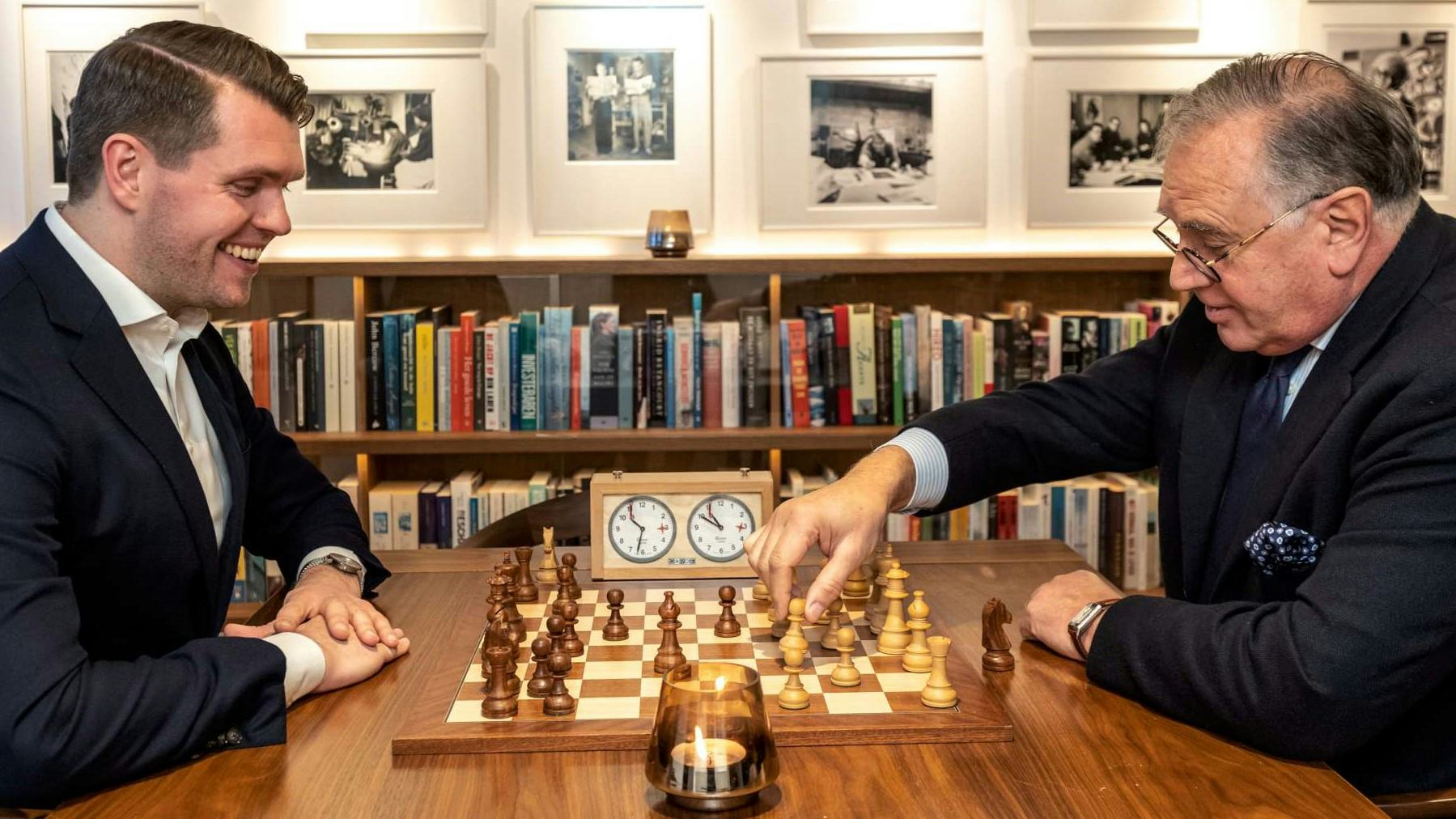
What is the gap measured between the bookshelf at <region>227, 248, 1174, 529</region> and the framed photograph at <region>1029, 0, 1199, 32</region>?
706 mm

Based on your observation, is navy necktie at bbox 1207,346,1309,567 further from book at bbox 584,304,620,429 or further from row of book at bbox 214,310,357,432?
row of book at bbox 214,310,357,432

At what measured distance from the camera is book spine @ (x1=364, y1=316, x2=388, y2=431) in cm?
416

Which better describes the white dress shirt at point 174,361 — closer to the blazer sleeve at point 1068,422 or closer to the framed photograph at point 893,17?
the blazer sleeve at point 1068,422

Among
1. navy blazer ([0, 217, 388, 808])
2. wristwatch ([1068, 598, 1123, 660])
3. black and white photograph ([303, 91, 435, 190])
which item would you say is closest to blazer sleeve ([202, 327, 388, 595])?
navy blazer ([0, 217, 388, 808])

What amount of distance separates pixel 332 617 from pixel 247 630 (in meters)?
0.12

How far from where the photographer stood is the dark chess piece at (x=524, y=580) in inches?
85.7

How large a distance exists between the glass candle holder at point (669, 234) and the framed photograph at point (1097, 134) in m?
1.11

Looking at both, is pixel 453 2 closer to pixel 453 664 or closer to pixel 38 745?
pixel 453 664

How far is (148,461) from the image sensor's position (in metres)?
1.89

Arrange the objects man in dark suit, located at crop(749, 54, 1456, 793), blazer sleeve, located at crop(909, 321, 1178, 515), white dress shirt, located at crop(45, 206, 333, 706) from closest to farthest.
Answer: man in dark suit, located at crop(749, 54, 1456, 793) < white dress shirt, located at crop(45, 206, 333, 706) < blazer sleeve, located at crop(909, 321, 1178, 515)

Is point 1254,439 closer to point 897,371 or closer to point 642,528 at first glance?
point 642,528

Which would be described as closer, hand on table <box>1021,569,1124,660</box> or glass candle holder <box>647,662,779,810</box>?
glass candle holder <box>647,662,779,810</box>

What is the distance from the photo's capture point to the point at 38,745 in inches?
57.7

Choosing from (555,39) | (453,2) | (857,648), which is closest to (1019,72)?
(555,39)
